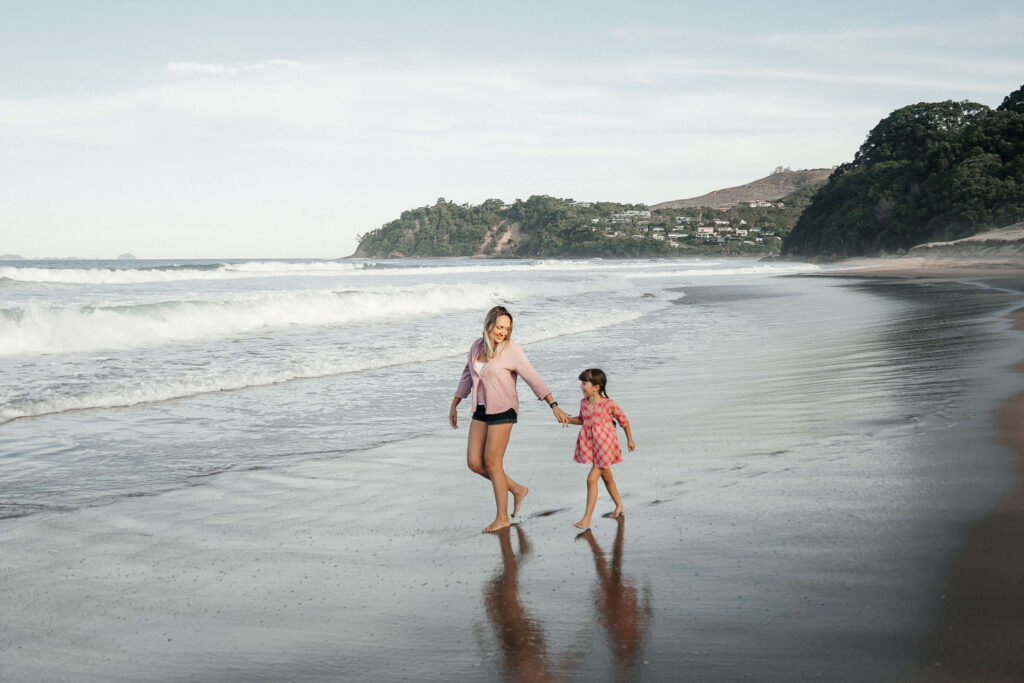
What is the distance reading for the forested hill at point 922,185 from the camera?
65.9 m

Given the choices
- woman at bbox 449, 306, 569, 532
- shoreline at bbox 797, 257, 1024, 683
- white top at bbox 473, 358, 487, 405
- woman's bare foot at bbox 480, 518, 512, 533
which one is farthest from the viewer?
white top at bbox 473, 358, 487, 405

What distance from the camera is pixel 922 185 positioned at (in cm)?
7644

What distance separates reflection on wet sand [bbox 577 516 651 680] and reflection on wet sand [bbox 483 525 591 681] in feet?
0.41

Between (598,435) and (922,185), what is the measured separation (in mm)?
82070

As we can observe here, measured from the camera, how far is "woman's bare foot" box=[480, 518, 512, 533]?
4879 mm

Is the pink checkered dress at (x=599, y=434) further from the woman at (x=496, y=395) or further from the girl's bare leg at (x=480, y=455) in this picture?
the girl's bare leg at (x=480, y=455)

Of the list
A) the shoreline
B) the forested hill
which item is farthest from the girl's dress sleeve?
the forested hill

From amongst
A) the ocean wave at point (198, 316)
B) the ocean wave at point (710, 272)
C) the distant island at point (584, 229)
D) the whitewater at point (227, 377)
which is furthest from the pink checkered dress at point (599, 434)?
the distant island at point (584, 229)

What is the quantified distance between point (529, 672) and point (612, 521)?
6.36 feet

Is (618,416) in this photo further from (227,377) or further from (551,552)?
(227,377)

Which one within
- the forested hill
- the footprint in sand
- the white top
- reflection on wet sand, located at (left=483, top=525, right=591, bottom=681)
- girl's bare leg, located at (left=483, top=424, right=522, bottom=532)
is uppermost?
the forested hill

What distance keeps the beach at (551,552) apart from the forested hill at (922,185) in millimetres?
66479

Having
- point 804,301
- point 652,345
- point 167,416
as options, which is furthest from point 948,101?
point 167,416

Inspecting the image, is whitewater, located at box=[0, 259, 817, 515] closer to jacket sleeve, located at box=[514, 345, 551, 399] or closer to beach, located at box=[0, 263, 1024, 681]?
beach, located at box=[0, 263, 1024, 681]
